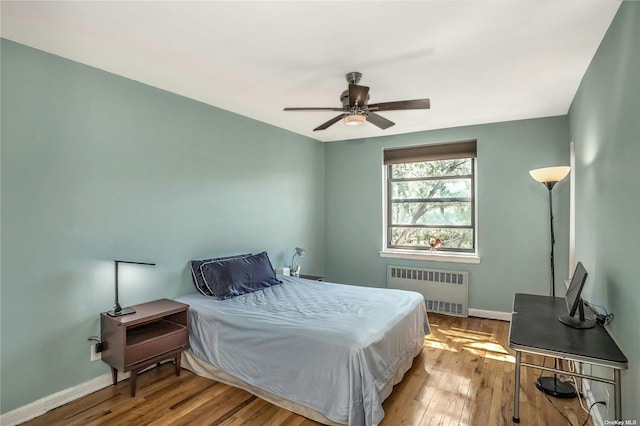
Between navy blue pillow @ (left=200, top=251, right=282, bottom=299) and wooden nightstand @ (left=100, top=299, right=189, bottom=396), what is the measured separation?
0.40 metres

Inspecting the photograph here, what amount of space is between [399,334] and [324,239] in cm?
306

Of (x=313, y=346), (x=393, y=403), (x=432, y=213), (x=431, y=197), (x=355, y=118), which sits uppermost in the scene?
(x=355, y=118)

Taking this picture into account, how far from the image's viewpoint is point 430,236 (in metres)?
4.89

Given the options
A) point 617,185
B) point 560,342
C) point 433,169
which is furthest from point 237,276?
point 433,169

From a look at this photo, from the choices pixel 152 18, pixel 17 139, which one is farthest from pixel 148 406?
pixel 152 18

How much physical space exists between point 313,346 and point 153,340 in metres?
1.31

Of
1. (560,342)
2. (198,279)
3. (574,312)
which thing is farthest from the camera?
(198,279)

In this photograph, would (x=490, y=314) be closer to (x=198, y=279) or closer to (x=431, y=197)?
(x=431, y=197)

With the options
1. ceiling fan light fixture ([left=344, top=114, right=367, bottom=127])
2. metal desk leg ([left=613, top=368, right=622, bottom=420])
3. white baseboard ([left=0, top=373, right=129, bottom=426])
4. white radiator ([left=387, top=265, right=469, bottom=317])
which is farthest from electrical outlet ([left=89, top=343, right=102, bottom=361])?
white radiator ([left=387, top=265, right=469, bottom=317])

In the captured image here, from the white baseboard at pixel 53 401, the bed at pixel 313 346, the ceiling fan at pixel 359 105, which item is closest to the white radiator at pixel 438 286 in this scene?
the bed at pixel 313 346

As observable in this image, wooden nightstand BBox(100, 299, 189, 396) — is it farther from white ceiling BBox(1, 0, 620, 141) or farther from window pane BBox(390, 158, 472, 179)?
window pane BBox(390, 158, 472, 179)

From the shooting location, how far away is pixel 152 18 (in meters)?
1.96

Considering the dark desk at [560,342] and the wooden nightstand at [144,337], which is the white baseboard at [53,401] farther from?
the dark desk at [560,342]

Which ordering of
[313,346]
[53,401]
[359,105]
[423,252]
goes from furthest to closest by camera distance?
1. [423,252]
2. [359,105]
3. [53,401]
4. [313,346]
